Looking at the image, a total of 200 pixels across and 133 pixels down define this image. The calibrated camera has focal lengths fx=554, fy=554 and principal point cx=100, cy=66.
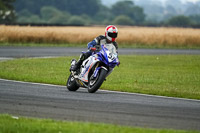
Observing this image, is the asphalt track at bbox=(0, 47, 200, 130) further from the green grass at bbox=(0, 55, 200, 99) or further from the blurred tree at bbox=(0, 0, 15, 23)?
the blurred tree at bbox=(0, 0, 15, 23)

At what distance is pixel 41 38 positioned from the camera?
42.8 meters

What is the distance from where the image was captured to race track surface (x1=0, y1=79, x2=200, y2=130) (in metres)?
9.62

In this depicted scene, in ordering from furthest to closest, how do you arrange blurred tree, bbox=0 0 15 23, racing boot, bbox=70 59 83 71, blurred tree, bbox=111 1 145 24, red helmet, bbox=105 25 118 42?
blurred tree, bbox=111 1 145 24 < blurred tree, bbox=0 0 15 23 < racing boot, bbox=70 59 83 71 < red helmet, bbox=105 25 118 42

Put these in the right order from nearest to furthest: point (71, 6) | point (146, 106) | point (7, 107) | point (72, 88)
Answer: point (7, 107), point (146, 106), point (72, 88), point (71, 6)

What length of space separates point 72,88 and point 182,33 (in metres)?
33.1

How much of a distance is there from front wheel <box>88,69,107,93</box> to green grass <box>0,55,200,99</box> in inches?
59.9

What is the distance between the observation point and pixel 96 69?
13.5m

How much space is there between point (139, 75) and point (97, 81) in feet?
21.7

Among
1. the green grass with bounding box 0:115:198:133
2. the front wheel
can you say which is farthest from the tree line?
the green grass with bounding box 0:115:198:133

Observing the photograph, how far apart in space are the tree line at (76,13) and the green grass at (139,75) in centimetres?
10181

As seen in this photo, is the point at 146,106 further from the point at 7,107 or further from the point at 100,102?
the point at 7,107

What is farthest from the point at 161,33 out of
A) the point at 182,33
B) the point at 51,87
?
the point at 51,87

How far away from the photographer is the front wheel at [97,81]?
13.4 meters

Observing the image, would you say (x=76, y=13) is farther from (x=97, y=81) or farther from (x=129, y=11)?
(x=97, y=81)
